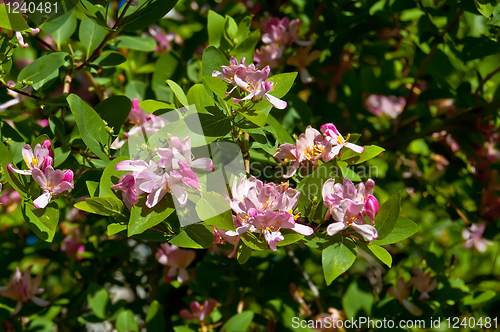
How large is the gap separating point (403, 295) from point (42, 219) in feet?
3.90

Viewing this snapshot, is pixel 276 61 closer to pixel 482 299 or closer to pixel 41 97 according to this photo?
pixel 41 97

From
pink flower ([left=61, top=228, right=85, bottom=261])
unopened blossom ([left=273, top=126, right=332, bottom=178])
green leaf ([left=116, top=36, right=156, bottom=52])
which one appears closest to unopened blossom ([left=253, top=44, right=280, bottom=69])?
green leaf ([left=116, top=36, right=156, bottom=52])

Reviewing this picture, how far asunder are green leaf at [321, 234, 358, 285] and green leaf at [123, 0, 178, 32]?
0.68 metres

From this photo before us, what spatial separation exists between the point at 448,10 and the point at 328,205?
3.32 ft

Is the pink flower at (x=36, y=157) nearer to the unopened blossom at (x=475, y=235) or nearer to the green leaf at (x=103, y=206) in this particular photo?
the green leaf at (x=103, y=206)

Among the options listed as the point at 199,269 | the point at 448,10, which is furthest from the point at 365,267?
the point at 448,10

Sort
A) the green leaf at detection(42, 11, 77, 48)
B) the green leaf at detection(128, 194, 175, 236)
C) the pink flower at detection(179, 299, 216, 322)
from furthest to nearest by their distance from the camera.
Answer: the pink flower at detection(179, 299, 216, 322), the green leaf at detection(42, 11, 77, 48), the green leaf at detection(128, 194, 175, 236)

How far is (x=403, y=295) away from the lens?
1.48 metres

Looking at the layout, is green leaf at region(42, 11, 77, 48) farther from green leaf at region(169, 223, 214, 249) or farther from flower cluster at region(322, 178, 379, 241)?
flower cluster at region(322, 178, 379, 241)

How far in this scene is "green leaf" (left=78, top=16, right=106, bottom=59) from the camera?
1.27 metres

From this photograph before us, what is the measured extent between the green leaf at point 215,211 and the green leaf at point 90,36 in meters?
0.71

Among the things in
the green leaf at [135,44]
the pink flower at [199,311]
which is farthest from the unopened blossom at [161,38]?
the pink flower at [199,311]

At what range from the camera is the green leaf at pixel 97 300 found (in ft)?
4.88

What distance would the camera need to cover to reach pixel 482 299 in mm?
1443
